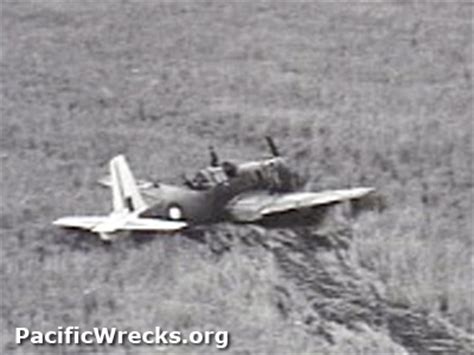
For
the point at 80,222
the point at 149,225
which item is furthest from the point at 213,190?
the point at 80,222

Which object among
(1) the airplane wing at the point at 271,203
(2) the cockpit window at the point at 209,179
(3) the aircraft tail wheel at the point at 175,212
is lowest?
(3) the aircraft tail wheel at the point at 175,212

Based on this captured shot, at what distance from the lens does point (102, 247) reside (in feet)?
47.0

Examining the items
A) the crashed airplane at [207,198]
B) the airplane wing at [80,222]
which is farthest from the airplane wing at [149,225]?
the airplane wing at [80,222]

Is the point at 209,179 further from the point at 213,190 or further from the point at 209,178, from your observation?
the point at 213,190

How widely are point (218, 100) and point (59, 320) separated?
743 centimetres

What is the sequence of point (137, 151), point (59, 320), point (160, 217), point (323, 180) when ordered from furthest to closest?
point (137, 151), point (323, 180), point (160, 217), point (59, 320)

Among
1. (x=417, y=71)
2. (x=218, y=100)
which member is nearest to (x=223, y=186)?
(x=218, y=100)

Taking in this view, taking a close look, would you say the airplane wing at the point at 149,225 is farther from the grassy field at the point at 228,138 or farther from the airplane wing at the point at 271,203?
the airplane wing at the point at 271,203

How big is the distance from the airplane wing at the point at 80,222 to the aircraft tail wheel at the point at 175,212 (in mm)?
868

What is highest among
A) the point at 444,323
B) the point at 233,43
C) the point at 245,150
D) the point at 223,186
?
the point at 233,43

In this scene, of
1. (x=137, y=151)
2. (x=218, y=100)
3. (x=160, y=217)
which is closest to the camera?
(x=160, y=217)

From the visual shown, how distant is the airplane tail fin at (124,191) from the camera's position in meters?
14.2

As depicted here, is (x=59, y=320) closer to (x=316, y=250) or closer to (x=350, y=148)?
(x=316, y=250)

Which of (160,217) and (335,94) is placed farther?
(335,94)
